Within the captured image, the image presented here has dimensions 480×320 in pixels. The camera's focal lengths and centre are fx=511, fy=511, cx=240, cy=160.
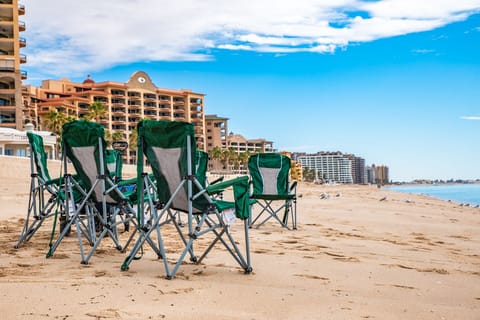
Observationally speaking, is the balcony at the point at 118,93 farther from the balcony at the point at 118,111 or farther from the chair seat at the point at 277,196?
the chair seat at the point at 277,196

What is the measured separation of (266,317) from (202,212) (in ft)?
4.78

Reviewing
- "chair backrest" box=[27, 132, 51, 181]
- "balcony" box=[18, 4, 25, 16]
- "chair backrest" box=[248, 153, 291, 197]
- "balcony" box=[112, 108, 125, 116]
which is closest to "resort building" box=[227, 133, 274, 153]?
"balcony" box=[112, 108, 125, 116]

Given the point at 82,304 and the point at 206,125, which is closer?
the point at 82,304

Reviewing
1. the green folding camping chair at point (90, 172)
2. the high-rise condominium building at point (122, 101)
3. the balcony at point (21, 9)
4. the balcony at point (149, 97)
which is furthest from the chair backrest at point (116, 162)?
the balcony at point (149, 97)

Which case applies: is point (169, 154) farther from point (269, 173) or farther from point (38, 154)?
point (269, 173)

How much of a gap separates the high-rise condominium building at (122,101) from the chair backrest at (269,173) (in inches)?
2363

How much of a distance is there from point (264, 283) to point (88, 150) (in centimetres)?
208

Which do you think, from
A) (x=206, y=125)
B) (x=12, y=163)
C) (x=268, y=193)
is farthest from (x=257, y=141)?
(x=268, y=193)

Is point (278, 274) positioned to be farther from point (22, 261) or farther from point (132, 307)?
point (22, 261)

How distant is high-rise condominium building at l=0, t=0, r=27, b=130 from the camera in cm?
5119

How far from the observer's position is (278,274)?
149 inches

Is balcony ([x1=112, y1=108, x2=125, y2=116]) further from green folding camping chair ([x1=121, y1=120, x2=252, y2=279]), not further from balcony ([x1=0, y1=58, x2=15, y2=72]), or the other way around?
green folding camping chair ([x1=121, y1=120, x2=252, y2=279])

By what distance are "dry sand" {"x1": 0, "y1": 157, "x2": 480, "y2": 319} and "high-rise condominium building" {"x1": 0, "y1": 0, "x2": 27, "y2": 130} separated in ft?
165

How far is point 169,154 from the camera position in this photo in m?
3.90
